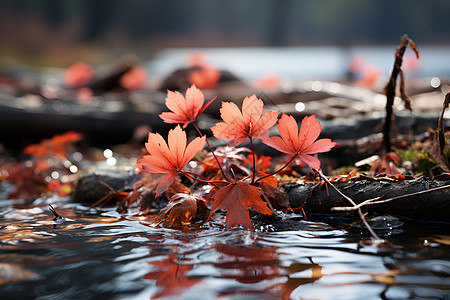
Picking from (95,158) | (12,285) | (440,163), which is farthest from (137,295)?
(95,158)

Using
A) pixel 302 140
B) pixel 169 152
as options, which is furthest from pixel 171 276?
pixel 302 140

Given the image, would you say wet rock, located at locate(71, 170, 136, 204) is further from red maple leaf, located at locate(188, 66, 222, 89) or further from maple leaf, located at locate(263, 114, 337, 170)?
red maple leaf, located at locate(188, 66, 222, 89)

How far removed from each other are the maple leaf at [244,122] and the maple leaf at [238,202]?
17 centimetres

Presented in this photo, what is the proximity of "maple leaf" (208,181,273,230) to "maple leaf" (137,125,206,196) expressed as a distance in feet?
0.60

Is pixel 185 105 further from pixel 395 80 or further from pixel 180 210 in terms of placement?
pixel 395 80

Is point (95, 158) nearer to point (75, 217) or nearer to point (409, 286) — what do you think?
point (75, 217)

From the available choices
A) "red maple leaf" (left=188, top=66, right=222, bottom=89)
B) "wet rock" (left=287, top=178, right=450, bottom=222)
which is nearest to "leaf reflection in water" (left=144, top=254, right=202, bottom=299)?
"wet rock" (left=287, top=178, right=450, bottom=222)

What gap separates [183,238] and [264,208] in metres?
0.31

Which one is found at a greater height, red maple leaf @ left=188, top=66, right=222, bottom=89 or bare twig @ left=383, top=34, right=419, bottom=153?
red maple leaf @ left=188, top=66, right=222, bottom=89

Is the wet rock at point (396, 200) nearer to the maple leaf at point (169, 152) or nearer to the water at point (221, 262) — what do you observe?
the water at point (221, 262)

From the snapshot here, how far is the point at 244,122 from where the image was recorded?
1452mm

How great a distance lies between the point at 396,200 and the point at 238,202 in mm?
649

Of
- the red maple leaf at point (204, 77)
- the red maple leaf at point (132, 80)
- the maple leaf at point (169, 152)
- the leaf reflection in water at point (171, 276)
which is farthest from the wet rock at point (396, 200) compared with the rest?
the red maple leaf at point (132, 80)

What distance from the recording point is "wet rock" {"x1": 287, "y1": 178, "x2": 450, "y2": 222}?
155cm
